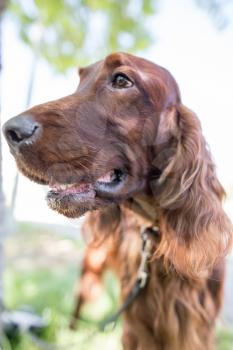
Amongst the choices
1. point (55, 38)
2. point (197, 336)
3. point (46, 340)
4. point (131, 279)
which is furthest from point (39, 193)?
point (46, 340)

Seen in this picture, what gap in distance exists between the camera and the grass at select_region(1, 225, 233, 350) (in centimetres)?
246

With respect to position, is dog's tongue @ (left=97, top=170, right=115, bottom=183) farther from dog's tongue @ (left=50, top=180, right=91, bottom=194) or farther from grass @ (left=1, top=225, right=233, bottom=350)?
grass @ (left=1, top=225, right=233, bottom=350)

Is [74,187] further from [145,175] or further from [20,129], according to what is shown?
[145,175]

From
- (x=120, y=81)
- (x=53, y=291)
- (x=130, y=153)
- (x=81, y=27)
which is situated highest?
(x=81, y=27)

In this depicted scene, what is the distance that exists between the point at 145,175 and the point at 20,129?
0.50 metres

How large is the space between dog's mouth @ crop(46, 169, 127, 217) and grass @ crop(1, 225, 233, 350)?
0.87m

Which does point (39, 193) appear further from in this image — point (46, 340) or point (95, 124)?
point (46, 340)

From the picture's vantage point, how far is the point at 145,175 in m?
1.56

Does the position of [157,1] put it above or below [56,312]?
above

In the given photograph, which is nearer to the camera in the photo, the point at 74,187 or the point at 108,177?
the point at 74,187

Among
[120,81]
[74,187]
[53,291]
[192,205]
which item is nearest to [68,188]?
[74,187]

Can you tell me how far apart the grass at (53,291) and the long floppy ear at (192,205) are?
2.56ft

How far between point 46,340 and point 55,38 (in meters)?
1.76

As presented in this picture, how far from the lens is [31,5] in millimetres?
1347
